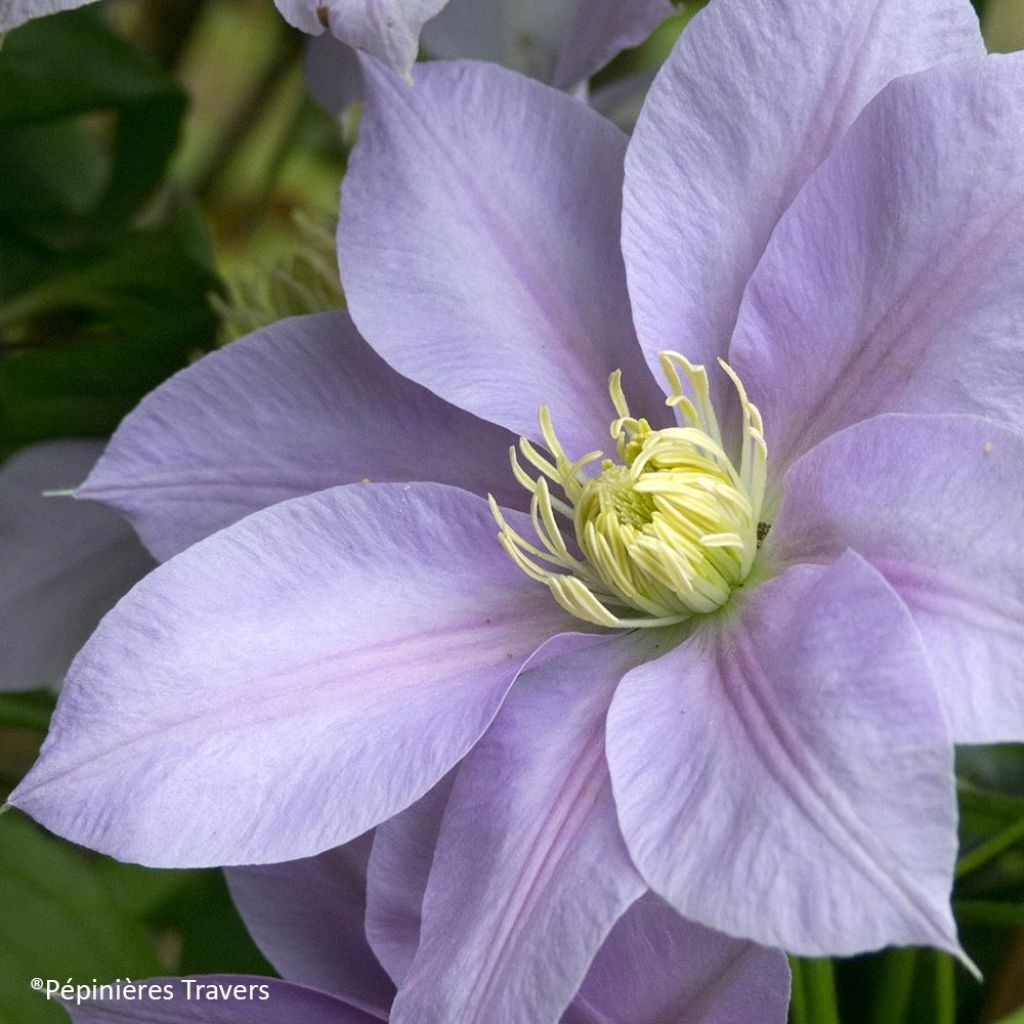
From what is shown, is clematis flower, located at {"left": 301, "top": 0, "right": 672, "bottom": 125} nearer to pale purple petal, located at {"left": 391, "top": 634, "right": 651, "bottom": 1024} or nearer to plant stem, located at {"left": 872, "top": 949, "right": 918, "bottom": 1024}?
pale purple petal, located at {"left": 391, "top": 634, "right": 651, "bottom": 1024}

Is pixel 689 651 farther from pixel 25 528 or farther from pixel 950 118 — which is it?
pixel 25 528

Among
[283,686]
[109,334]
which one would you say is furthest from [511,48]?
[283,686]

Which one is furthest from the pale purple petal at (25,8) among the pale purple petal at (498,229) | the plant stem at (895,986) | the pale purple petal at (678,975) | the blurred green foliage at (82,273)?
the plant stem at (895,986)

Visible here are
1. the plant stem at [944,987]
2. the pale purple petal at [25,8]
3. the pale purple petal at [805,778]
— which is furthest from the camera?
the plant stem at [944,987]

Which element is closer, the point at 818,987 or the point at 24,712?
the point at 818,987

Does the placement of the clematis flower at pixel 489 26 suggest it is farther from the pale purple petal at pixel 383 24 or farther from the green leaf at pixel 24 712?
the green leaf at pixel 24 712

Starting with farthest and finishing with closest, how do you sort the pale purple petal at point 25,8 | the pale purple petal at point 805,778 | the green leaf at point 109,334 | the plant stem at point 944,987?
the green leaf at point 109,334 → the plant stem at point 944,987 → the pale purple petal at point 25,8 → the pale purple petal at point 805,778

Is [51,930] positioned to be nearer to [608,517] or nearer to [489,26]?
[608,517]

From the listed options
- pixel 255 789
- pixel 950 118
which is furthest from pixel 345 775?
pixel 950 118
